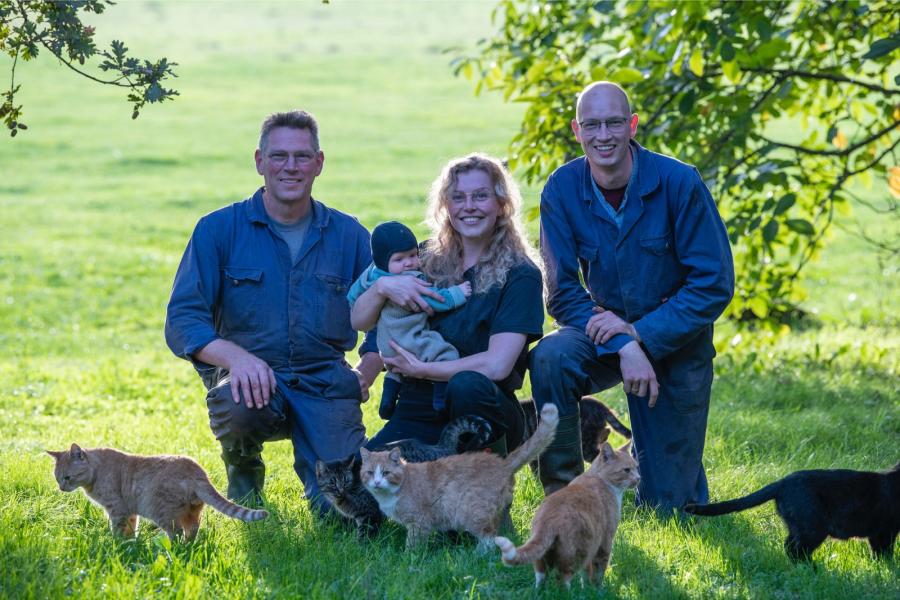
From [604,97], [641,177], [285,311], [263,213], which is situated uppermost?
[604,97]

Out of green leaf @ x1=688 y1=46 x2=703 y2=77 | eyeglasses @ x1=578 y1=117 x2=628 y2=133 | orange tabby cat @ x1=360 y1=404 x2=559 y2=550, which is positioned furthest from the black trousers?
green leaf @ x1=688 y1=46 x2=703 y2=77

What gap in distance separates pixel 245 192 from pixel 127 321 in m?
9.65

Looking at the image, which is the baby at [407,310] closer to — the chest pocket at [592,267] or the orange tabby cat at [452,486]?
the orange tabby cat at [452,486]

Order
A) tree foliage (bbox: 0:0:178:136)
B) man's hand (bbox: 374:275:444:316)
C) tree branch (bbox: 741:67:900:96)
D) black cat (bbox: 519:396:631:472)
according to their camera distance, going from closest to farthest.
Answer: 1. tree foliage (bbox: 0:0:178:136)
2. man's hand (bbox: 374:275:444:316)
3. black cat (bbox: 519:396:631:472)
4. tree branch (bbox: 741:67:900:96)

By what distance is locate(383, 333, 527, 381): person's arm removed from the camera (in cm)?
520

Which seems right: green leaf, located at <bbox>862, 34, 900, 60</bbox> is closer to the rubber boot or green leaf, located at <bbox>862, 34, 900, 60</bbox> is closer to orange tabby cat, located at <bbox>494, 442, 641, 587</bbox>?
the rubber boot

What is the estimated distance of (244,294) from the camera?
225 inches

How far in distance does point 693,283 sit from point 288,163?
223 cm

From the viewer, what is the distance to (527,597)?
4148 mm

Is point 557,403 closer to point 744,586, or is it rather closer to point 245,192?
point 744,586

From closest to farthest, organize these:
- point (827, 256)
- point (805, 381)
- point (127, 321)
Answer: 1. point (805, 381)
2. point (127, 321)
3. point (827, 256)

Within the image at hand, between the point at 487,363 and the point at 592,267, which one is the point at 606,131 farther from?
the point at 487,363

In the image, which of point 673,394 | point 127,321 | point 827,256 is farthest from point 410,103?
point 673,394

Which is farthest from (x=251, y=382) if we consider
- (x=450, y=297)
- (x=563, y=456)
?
(x=563, y=456)
